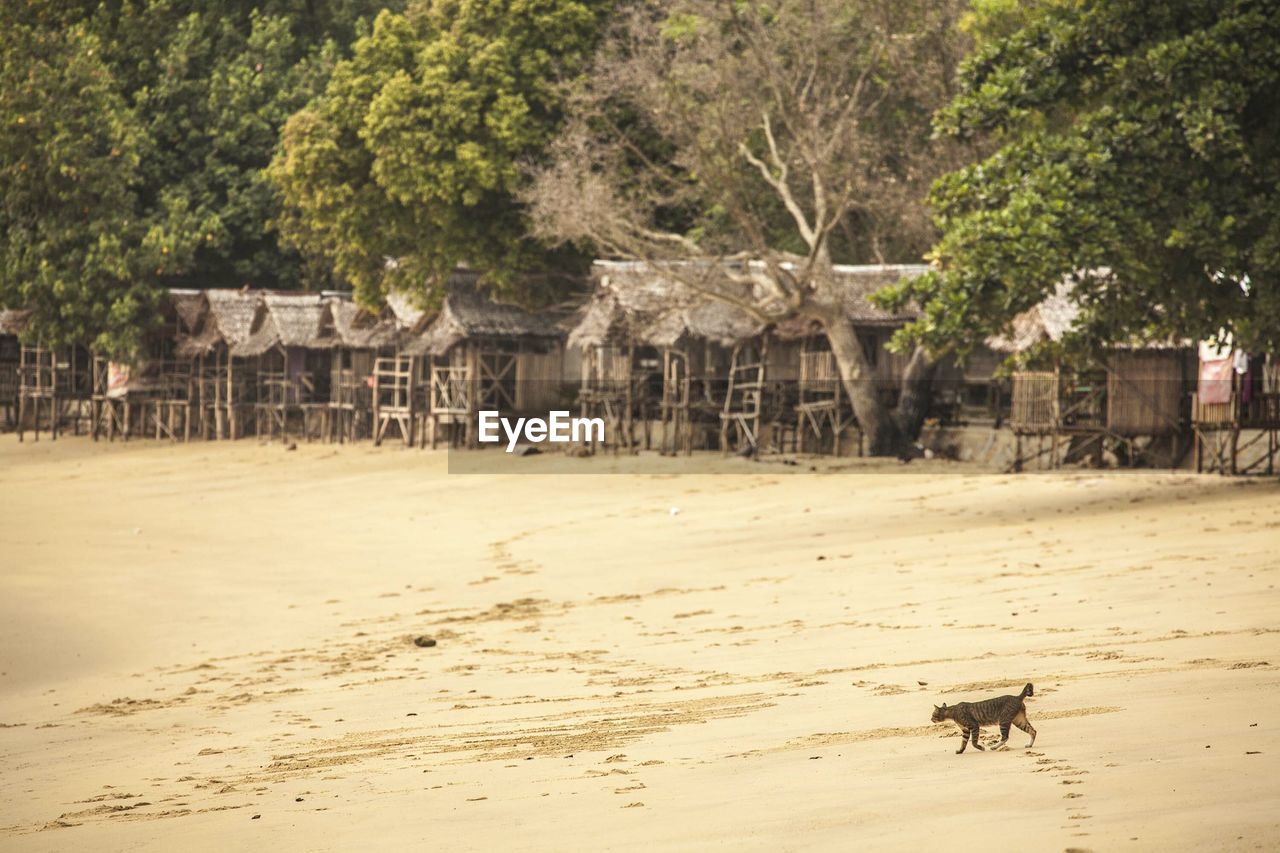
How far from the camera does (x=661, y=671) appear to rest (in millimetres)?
10289

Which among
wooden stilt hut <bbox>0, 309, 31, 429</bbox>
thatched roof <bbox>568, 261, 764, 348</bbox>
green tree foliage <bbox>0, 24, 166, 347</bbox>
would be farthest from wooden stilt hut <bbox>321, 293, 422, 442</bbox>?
wooden stilt hut <bbox>0, 309, 31, 429</bbox>

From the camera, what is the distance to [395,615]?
48.2 ft

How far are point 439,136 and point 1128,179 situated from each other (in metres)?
16.9

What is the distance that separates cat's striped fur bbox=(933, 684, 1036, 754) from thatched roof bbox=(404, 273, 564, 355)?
1076 inches

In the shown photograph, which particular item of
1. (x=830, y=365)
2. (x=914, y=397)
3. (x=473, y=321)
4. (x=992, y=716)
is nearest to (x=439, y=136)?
(x=473, y=321)

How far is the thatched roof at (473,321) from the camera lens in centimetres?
3347

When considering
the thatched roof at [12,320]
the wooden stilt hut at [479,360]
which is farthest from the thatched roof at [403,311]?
the thatched roof at [12,320]

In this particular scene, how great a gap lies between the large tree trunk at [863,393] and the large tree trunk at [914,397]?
209mm

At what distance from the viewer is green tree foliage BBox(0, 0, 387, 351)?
127 ft

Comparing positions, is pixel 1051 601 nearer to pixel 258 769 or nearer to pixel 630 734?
pixel 630 734

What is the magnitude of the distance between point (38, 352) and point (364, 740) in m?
37.0

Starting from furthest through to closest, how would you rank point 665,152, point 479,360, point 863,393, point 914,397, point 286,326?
point 286,326 < point 479,360 < point 665,152 < point 914,397 < point 863,393

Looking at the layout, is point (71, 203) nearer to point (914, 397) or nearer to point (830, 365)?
point (830, 365)

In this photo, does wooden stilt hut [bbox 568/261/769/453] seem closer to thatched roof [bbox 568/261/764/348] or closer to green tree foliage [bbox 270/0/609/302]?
thatched roof [bbox 568/261/764/348]
